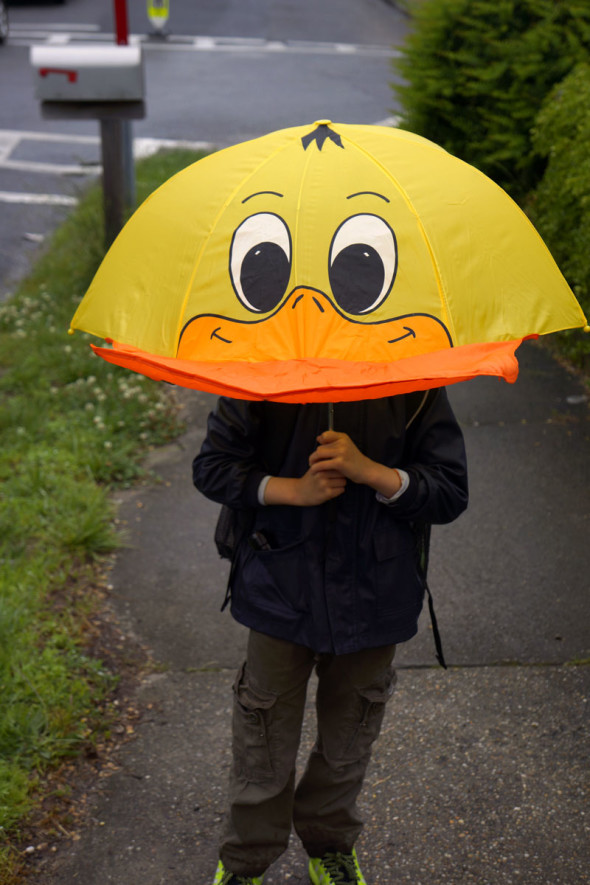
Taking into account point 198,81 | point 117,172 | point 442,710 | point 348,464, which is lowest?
point 198,81

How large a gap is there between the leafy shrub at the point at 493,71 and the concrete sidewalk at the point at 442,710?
3.18m

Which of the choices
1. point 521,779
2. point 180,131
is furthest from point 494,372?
point 180,131

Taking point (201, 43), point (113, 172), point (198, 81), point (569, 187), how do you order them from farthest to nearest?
point (201, 43), point (198, 81), point (113, 172), point (569, 187)

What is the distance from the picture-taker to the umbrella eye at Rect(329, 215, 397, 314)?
6.81 feet

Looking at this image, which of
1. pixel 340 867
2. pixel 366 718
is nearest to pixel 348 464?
pixel 366 718

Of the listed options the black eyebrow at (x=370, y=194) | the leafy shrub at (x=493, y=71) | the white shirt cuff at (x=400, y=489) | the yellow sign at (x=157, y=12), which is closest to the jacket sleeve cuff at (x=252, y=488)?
the white shirt cuff at (x=400, y=489)

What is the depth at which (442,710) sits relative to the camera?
3.45 m

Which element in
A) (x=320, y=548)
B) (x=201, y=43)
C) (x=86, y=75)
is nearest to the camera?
(x=320, y=548)

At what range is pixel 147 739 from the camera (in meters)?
3.36

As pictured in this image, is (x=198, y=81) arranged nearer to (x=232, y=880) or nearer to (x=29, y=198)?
(x=29, y=198)

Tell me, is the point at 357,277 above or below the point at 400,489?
above

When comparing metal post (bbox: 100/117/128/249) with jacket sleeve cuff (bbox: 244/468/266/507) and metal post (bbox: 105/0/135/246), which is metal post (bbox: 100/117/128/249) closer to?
metal post (bbox: 105/0/135/246)

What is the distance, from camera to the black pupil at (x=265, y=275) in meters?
2.09

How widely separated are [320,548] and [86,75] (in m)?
4.98
